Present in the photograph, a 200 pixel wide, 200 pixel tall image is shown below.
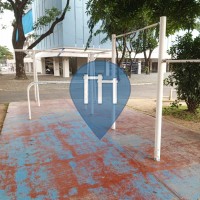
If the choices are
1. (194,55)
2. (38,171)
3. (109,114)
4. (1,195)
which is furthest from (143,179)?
(194,55)

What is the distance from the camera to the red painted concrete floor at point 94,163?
7.54ft

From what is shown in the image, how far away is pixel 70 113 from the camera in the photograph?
5.84 m

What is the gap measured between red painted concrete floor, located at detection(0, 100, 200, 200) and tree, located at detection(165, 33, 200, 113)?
55.9 inches

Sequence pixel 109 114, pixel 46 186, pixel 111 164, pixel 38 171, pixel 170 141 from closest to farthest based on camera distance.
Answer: pixel 46 186 → pixel 38 171 → pixel 111 164 → pixel 170 141 → pixel 109 114

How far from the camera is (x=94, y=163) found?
2941 millimetres

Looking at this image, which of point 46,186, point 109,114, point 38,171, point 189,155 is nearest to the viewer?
point 46,186

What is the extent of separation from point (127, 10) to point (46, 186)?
450 centimetres

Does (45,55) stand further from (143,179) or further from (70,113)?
(143,179)

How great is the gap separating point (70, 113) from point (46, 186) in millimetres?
3508

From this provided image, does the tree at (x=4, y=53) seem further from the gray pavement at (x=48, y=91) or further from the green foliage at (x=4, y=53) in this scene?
the gray pavement at (x=48, y=91)

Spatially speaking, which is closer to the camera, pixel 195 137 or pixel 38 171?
pixel 38 171

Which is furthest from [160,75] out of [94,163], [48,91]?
[48,91]

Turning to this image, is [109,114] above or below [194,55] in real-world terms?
below

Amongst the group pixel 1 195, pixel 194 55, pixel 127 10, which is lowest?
pixel 1 195
